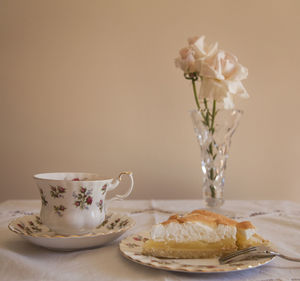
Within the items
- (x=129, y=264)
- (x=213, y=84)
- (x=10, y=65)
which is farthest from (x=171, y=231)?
(x=10, y=65)

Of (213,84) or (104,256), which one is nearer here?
(104,256)

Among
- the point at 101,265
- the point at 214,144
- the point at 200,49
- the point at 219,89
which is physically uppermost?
the point at 200,49

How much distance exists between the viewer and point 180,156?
5.16ft

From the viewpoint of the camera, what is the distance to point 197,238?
0.54 m

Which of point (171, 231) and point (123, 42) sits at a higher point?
point (123, 42)

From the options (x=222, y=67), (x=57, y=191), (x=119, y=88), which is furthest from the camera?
(x=119, y=88)

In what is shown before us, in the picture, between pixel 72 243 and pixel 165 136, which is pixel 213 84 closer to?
pixel 72 243

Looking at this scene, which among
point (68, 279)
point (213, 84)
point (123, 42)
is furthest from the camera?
point (123, 42)

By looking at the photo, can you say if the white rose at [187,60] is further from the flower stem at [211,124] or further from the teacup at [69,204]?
the teacup at [69,204]

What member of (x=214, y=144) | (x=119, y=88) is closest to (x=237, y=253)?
(x=214, y=144)

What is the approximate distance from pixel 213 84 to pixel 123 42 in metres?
0.80

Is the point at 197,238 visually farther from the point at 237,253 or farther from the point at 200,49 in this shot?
the point at 200,49

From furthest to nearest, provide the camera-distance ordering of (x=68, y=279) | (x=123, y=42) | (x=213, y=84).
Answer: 1. (x=123, y=42)
2. (x=213, y=84)
3. (x=68, y=279)

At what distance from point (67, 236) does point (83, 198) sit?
0.08m
